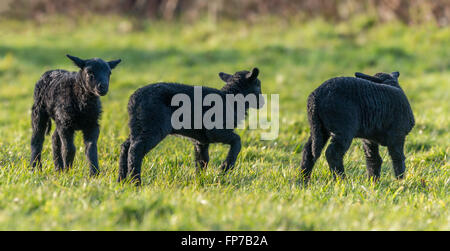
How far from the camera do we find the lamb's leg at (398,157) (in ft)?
18.3

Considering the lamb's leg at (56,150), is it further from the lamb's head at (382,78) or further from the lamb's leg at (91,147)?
the lamb's head at (382,78)

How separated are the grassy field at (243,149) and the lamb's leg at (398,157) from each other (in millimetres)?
112

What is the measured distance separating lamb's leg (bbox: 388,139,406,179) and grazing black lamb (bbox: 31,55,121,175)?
2986mm

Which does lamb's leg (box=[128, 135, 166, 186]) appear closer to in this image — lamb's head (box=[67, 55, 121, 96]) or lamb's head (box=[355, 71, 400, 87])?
lamb's head (box=[67, 55, 121, 96])

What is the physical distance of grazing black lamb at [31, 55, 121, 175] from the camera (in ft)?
17.2

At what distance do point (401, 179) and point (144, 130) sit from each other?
279cm

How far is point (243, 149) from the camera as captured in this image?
6.95 meters

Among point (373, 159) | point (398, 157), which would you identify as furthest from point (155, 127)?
point (398, 157)

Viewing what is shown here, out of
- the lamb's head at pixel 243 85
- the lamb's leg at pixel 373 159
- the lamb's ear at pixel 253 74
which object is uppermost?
the lamb's ear at pixel 253 74

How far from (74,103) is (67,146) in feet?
1.52

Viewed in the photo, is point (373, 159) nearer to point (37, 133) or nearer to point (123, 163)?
point (123, 163)

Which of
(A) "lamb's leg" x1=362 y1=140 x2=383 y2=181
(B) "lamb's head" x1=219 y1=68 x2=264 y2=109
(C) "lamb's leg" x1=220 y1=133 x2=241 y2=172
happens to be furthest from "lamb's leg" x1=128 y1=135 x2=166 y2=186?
(A) "lamb's leg" x1=362 y1=140 x2=383 y2=181

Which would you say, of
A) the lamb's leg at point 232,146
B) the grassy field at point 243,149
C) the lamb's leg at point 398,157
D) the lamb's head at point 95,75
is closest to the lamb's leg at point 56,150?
the grassy field at point 243,149

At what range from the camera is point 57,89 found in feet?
18.6
